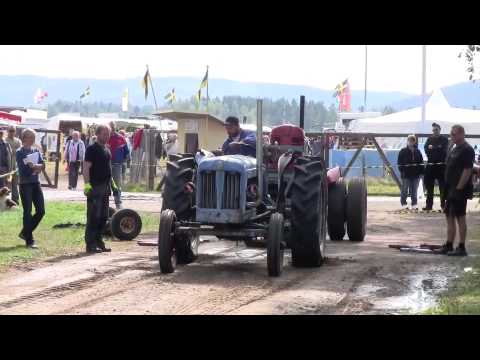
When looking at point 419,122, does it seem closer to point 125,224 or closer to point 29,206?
point 125,224

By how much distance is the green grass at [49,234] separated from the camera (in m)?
11.3

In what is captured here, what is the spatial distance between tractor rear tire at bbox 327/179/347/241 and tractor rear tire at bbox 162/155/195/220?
10.8 feet

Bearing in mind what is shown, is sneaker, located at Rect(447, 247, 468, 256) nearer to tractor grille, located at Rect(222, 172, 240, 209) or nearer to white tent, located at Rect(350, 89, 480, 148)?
tractor grille, located at Rect(222, 172, 240, 209)

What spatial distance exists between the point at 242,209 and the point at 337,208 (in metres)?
3.68

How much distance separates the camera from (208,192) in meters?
9.92

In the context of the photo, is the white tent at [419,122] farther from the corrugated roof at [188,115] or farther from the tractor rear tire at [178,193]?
the tractor rear tire at [178,193]

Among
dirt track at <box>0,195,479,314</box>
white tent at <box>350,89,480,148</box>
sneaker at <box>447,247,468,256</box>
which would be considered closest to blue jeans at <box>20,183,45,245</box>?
dirt track at <box>0,195,479,314</box>

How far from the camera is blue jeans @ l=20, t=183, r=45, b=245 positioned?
1191 centimetres

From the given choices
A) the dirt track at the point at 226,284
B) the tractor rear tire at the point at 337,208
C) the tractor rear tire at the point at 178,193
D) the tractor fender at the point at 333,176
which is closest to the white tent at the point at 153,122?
the tractor fender at the point at 333,176

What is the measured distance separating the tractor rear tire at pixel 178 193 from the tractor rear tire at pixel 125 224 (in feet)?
9.20

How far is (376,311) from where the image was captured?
7633 mm
